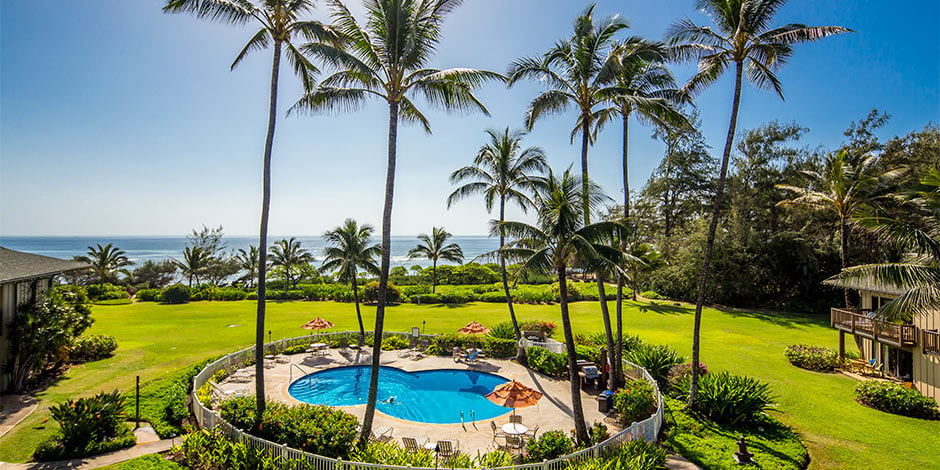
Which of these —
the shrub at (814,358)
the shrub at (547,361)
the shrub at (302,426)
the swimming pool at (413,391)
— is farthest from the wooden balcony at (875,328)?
the shrub at (302,426)

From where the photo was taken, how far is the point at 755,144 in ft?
134

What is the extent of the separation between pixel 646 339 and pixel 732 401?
12.0 metres

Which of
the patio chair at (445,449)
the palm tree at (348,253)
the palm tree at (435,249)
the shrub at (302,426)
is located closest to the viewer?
the shrub at (302,426)

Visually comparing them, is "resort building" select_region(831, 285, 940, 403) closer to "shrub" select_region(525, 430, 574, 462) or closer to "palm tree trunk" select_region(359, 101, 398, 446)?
"shrub" select_region(525, 430, 574, 462)

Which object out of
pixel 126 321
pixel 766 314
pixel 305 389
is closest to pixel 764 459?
pixel 305 389

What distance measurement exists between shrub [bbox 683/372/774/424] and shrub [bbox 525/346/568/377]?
6.13 m

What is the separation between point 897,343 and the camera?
52.0 feet

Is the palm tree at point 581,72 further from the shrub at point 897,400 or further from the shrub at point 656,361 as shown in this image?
the shrub at point 897,400

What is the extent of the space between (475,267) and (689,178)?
27.0 metres

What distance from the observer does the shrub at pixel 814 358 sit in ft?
63.0

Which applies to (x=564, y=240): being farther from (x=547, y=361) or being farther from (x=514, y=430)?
(x=547, y=361)

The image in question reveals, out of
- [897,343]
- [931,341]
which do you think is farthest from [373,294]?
[931,341]

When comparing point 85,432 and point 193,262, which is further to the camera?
point 193,262

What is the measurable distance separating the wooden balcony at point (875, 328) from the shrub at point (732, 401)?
4482 mm
